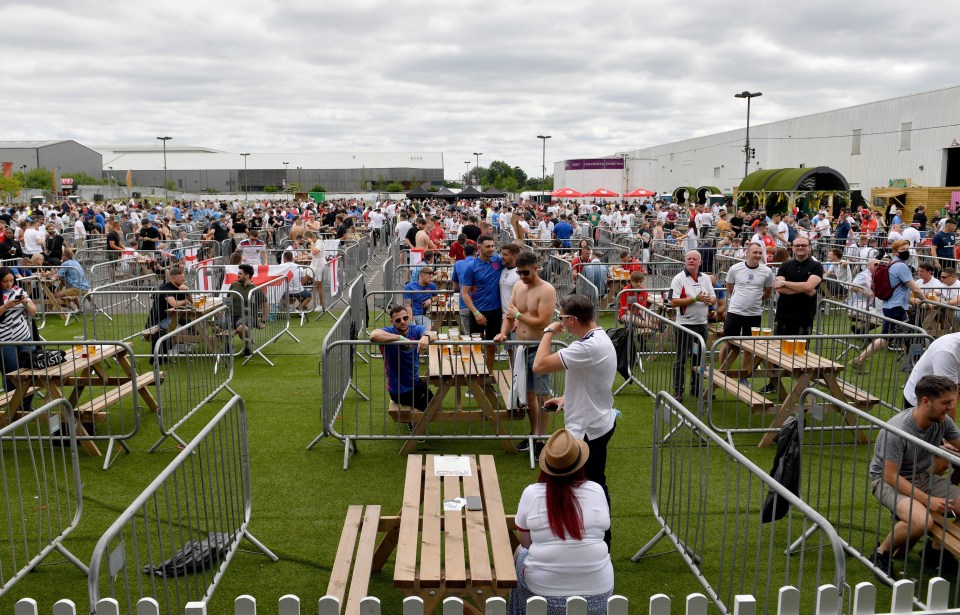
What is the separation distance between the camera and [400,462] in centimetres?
770

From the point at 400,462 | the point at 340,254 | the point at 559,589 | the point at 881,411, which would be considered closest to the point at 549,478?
the point at 559,589

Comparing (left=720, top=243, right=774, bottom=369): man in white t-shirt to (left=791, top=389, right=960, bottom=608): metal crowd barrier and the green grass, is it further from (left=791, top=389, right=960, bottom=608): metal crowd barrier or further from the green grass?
(left=791, top=389, right=960, bottom=608): metal crowd barrier

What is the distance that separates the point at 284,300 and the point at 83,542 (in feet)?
28.3

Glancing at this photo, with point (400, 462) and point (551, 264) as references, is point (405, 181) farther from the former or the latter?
point (400, 462)

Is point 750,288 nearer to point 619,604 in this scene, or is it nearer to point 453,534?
point 453,534

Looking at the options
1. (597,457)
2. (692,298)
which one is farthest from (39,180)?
(597,457)

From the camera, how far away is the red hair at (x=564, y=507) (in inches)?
151

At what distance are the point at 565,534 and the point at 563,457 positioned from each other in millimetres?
369

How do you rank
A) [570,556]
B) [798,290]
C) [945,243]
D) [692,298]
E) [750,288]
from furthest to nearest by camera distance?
[945,243] → [798,290] → [750,288] → [692,298] → [570,556]

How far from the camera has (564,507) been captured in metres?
3.88

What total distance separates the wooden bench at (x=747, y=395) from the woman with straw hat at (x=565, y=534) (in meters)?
4.03

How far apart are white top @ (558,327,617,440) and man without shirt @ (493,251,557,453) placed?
1999 millimetres

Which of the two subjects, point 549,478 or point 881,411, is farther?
point 881,411

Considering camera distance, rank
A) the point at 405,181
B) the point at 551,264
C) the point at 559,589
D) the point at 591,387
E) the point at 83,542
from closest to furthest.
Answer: the point at 559,589, the point at 591,387, the point at 83,542, the point at 551,264, the point at 405,181
